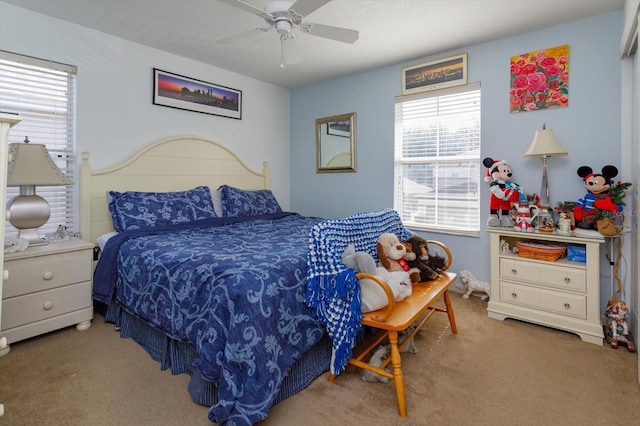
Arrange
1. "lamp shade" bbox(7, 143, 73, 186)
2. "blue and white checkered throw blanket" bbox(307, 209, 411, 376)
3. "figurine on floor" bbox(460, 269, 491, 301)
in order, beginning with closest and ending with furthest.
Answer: "blue and white checkered throw blanket" bbox(307, 209, 411, 376), "lamp shade" bbox(7, 143, 73, 186), "figurine on floor" bbox(460, 269, 491, 301)

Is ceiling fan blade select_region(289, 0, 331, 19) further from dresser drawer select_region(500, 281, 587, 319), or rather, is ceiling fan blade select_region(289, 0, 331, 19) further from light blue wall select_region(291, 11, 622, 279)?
dresser drawer select_region(500, 281, 587, 319)

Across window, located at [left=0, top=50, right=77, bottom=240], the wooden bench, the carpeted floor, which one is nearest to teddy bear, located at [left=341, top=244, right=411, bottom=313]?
the wooden bench

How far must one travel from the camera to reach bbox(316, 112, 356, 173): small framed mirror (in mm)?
4051

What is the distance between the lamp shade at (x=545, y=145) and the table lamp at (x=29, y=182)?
11.4 feet

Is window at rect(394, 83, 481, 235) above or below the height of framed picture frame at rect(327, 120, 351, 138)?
below

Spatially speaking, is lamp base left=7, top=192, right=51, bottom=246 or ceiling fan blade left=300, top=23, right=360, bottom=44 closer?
ceiling fan blade left=300, top=23, right=360, bottom=44

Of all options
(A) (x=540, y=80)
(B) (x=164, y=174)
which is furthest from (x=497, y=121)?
(B) (x=164, y=174)

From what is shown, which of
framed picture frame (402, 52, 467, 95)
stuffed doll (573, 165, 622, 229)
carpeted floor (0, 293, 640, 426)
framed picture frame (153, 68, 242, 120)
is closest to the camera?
carpeted floor (0, 293, 640, 426)

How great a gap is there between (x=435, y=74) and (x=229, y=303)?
303cm

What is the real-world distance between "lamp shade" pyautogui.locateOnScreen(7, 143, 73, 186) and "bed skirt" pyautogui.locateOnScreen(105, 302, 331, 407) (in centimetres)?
105

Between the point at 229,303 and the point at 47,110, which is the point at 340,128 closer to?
the point at 47,110

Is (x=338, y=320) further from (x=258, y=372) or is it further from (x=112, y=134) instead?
(x=112, y=134)

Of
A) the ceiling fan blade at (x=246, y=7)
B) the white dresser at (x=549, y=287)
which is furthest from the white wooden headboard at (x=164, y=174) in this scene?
the white dresser at (x=549, y=287)

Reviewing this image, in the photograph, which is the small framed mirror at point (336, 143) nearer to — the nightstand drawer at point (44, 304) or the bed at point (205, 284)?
the bed at point (205, 284)
